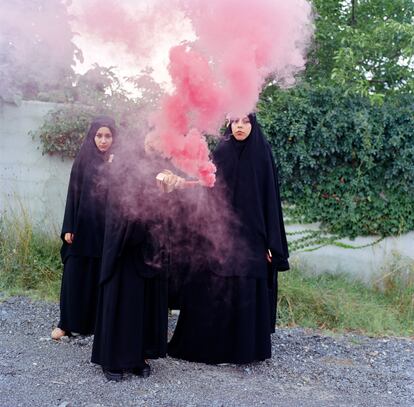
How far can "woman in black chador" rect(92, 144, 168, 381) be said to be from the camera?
15.0 ft

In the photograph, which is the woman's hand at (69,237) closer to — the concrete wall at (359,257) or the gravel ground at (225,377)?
the gravel ground at (225,377)

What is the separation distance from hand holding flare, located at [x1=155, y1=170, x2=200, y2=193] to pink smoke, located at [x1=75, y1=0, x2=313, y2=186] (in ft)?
0.31

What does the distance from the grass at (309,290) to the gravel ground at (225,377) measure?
0.48m

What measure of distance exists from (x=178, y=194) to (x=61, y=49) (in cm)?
263

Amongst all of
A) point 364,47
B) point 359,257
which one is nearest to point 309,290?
point 359,257

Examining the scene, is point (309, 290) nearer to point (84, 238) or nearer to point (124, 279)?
point (84, 238)

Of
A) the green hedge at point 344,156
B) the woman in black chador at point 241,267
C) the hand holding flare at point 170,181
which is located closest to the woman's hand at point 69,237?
the woman in black chador at point 241,267

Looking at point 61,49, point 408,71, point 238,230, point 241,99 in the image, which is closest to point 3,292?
point 61,49

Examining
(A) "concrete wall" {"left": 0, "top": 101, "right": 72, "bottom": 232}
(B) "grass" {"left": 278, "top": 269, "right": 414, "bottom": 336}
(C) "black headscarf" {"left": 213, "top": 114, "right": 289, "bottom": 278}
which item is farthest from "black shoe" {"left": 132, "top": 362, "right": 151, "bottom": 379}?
(A) "concrete wall" {"left": 0, "top": 101, "right": 72, "bottom": 232}

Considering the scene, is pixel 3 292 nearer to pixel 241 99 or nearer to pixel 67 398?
pixel 67 398

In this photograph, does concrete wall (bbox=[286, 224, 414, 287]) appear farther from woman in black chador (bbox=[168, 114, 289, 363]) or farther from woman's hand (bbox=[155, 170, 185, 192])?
woman's hand (bbox=[155, 170, 185, 192])

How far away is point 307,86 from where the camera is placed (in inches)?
305

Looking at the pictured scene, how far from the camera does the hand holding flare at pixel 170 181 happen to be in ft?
14.7

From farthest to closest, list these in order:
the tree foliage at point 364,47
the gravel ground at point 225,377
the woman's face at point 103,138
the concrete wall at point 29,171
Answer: the concrete wall at point 29,171 < the tree foliage at point 364,47 < the woman's face at point 103,138 < the gravel ground at point 225,377
